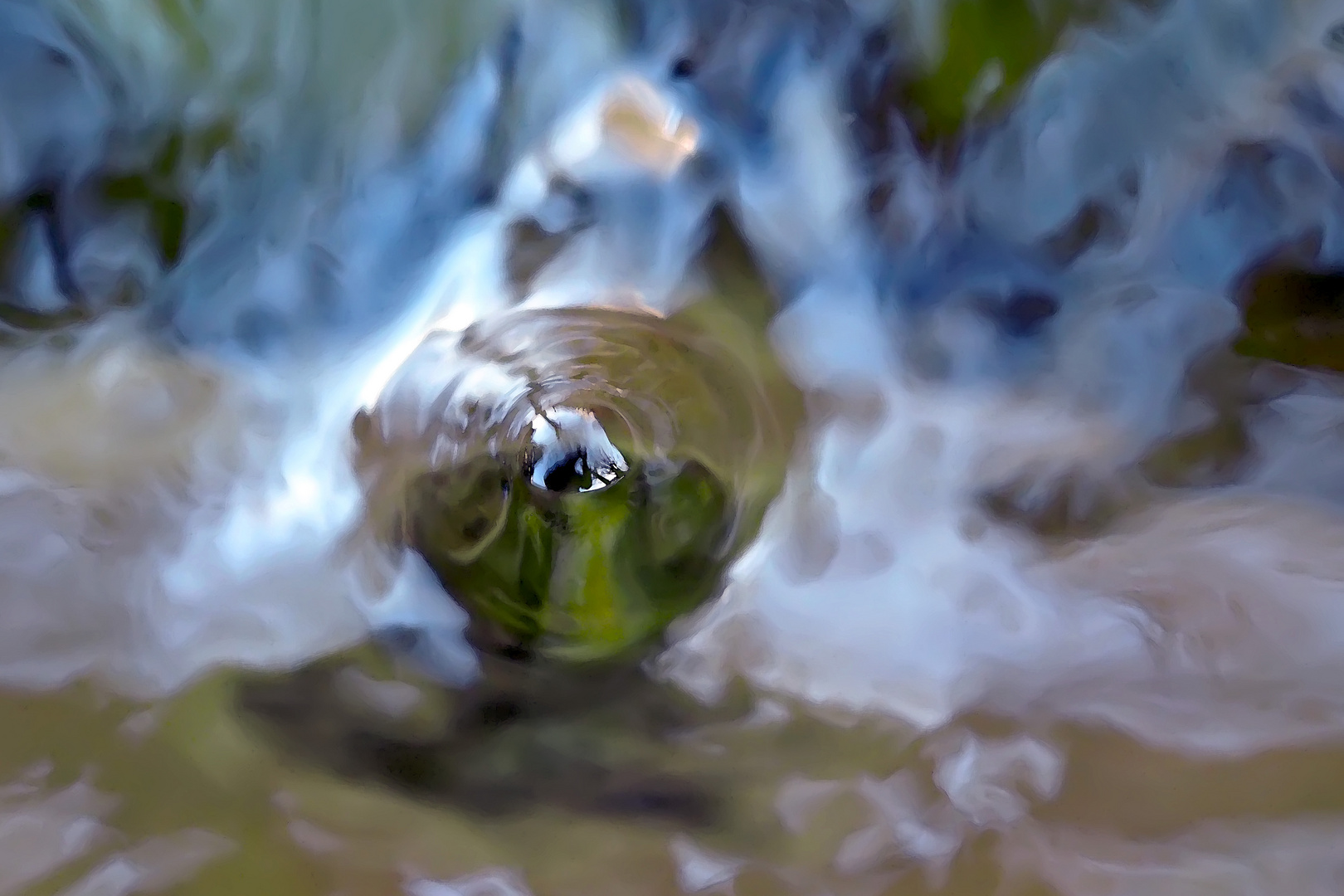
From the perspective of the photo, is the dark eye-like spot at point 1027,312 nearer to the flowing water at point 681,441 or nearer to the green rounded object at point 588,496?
the flowing water at point 681,441

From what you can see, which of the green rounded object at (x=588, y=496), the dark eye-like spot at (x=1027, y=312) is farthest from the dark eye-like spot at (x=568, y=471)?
the dark eye-like spot at (x=1027, y=312)

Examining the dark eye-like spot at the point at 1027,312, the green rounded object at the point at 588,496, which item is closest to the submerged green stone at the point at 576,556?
the green rounded object at the point at 588,496

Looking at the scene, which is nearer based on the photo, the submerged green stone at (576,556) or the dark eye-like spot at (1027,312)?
the submerged green stone at (576,556)

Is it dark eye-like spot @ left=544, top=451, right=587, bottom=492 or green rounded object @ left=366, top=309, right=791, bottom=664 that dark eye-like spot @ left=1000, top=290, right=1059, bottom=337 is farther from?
dark eye-like spot @ left=544, top=451, right=587, bottom=492

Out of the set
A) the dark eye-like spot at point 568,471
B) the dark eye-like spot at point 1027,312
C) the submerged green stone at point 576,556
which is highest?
the dark eye-like spot at point 1027,312

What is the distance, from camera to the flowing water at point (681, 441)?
0.40 metres

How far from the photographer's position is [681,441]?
497 millimetres

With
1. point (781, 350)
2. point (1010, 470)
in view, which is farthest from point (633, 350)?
point (1010, 470)

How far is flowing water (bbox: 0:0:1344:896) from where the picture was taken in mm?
397

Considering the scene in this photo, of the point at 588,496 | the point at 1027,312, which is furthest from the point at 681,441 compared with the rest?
the point at 1027,312

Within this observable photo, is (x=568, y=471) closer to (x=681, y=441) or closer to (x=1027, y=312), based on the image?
(x=681, y=441)

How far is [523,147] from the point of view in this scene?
583mm

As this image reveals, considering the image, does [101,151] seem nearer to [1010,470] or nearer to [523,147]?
[523,147]

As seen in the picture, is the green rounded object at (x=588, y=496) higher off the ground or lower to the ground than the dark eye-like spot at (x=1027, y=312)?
lower
